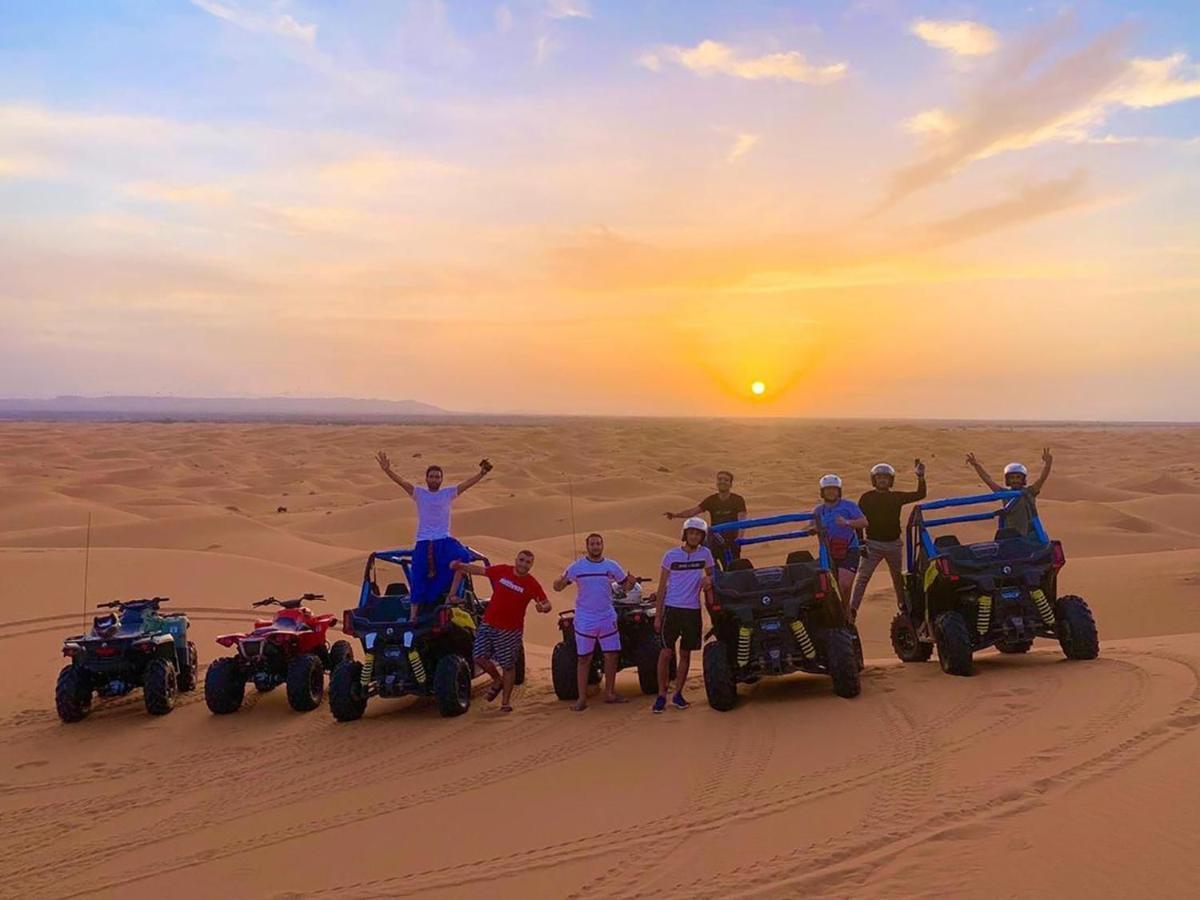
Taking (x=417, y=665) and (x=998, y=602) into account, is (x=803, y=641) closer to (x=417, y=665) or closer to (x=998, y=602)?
(x=998, y=602)

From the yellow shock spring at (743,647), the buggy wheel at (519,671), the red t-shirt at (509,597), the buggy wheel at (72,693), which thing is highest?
the red t-shirt at (509,597)

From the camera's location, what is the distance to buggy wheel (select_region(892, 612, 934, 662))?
406 inches

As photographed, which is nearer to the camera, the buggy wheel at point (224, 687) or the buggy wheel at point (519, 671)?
the buggy wheel at point (224, 687)

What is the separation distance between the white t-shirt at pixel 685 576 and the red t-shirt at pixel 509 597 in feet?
4.20

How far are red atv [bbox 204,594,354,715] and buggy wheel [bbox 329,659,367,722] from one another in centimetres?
63

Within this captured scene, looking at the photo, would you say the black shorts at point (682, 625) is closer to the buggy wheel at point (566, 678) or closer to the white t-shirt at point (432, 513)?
the buggy wheel at point (566, 678)

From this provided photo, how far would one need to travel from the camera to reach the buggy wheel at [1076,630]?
9.27 m

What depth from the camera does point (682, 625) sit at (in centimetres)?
881

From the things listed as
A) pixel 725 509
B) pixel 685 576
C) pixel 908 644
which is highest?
pixel 725 509

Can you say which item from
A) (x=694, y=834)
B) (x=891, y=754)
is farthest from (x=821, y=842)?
(x=891, y=754)

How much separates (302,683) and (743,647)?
419 centimetres

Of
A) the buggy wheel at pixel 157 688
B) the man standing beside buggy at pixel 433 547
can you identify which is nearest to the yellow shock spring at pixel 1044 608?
the man standing beside buggy at pixel 433 547

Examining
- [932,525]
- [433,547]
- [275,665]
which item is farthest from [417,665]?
[932,525]

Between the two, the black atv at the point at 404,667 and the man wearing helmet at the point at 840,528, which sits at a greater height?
the man wearing helmet at the point at 840,528
